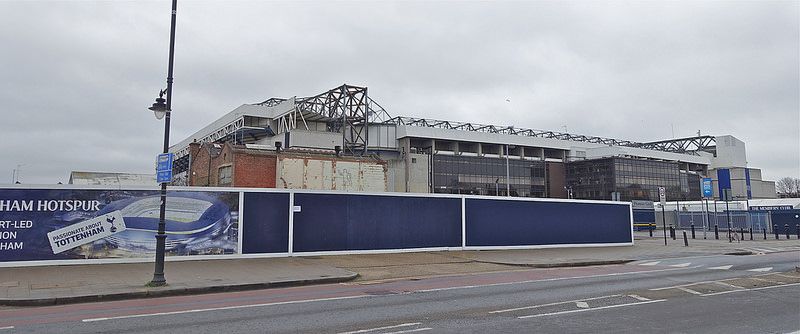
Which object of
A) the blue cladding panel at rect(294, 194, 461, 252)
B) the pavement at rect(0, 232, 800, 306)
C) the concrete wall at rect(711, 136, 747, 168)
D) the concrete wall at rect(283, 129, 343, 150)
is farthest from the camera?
the concrete wall at rect(711, 136, 747, 168)

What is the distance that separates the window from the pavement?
49.8ft

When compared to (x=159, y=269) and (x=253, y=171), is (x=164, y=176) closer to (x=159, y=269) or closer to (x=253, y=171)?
(x=159, y=269)

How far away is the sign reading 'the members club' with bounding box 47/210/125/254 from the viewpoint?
58.8ft

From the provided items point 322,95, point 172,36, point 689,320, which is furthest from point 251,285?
point 322,95

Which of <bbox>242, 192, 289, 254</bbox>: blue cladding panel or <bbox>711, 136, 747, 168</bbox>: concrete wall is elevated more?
<bbox>711, 136, 747, 168</bbox>: concrete wall

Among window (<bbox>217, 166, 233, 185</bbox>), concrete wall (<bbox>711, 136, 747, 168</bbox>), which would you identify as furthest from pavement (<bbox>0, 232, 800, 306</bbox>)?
concrete wall (<bbox>711, 136, 747, 168</bbox>)

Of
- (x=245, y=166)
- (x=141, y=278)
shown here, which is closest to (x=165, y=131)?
(x=141, y=278)

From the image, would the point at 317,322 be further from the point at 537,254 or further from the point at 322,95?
the point at 322,95

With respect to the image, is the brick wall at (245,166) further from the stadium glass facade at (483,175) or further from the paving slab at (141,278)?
the stadium glass facade at (483,175)

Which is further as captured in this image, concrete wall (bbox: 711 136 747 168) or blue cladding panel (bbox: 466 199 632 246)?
concrete wall (bbox: 711 136 747 168)

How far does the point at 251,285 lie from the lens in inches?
553

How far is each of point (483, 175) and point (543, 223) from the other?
2882 inches

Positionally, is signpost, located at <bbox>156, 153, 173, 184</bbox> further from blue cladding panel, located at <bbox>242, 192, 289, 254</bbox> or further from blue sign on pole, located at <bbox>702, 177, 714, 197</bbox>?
blue sign on pole, located at <bbox>702, 177, 714, 197</bbox>

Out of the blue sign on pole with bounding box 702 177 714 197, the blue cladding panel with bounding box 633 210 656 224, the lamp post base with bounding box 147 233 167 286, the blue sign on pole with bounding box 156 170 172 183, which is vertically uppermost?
the blue sign on pole with bounding box 702 177 714 197
